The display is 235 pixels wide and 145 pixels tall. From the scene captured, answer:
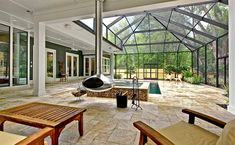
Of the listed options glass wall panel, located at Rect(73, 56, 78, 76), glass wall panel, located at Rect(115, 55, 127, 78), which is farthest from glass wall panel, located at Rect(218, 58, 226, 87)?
glass wall panel, located at Rect(73, 56, 78, 76)

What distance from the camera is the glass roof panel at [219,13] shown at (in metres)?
5.68

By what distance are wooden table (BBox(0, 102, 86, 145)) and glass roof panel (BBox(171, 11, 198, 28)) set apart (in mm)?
8317

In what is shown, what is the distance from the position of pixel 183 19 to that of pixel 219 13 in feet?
9.15

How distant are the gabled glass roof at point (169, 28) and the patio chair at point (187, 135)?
5826 millimetres

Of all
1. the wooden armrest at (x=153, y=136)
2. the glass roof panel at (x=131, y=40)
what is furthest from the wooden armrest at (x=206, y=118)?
the glass roof panel at (x=131, y=40)

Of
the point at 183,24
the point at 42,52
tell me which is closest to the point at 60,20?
the point at 42,52

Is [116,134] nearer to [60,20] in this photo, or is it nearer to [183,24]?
[60,20]

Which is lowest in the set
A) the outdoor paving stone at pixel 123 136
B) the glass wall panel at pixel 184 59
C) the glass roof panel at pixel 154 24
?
the outdoor paving stone at pixel 123 136

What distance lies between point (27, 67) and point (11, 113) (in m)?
6.94

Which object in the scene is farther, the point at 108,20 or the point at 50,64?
the point at 50,64

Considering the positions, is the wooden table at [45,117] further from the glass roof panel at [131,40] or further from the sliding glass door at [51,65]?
the glass roof panel at [131,40]

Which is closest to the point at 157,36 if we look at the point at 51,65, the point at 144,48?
the point at 144,48

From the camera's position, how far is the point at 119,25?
11789 mm

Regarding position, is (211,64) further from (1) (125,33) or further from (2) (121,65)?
(2) (121,65)
